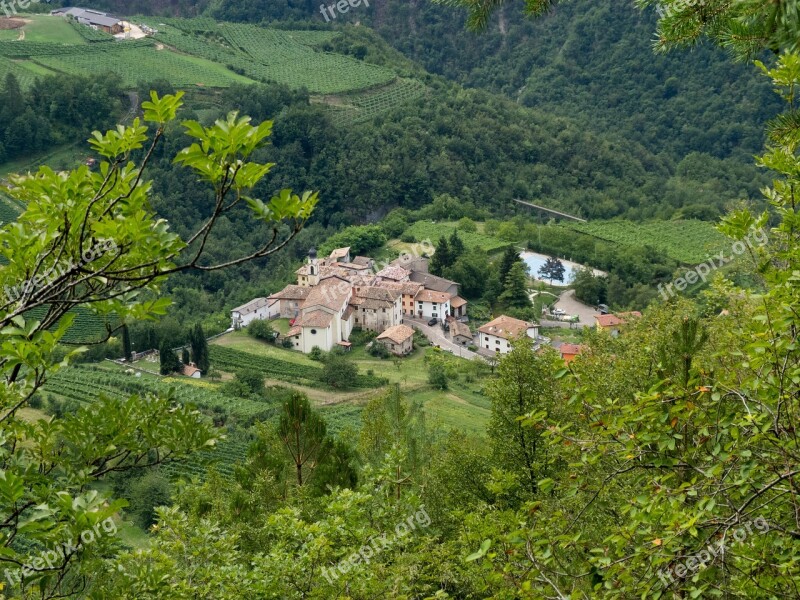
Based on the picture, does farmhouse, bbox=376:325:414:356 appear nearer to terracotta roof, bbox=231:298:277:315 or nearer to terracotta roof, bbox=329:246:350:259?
terracotta roof, bbox=231:298:277:315

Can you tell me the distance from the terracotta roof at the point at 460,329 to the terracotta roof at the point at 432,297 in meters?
1.29

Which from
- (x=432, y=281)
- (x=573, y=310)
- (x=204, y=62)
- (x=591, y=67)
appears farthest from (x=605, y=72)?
(x=432, y=281)

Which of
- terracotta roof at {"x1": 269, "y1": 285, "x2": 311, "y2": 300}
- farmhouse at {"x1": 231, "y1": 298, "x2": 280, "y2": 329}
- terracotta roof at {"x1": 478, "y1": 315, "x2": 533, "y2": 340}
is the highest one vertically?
terracotta roof at {"x1": 478, "y1": 315, "x2": 533, "y2": 340}

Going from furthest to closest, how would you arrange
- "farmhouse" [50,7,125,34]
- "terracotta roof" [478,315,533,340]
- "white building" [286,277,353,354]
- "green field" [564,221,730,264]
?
"farmhouse" [50,7,125,34] → "green field" [564,221,730,264] → "white building" [286,277,353,354] → "terracotta roof" [478,315,533,340]

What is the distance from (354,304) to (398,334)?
3341 millimetres

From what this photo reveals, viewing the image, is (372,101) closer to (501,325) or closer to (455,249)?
(455,249)

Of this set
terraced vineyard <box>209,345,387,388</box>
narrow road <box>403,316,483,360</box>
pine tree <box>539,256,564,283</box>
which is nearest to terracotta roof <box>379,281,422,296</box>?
narrow road <box>403,316,483,360</box>

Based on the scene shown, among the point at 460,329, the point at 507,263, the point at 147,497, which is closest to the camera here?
the point at 147,497

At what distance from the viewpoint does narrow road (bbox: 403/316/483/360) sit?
3750cm

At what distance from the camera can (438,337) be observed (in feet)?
129

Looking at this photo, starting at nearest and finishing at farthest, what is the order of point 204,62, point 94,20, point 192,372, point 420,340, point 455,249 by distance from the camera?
point 192,372
point 420,340
point 455,249
point 204,62
point 94,20

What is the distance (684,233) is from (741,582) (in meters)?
51.8

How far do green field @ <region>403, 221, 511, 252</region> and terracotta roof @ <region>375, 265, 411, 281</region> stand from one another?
5.09 meters

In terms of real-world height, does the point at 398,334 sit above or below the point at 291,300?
above
